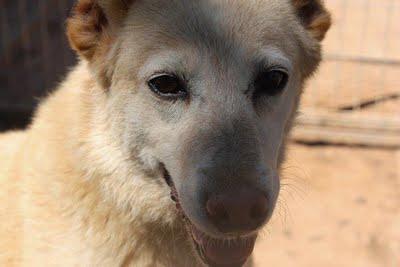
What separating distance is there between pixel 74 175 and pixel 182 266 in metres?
0.62

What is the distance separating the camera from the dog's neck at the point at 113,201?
116 inches

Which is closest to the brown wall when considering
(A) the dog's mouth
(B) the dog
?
(B) the dog

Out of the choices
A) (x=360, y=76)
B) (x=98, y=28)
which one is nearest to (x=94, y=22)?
(x=98, y=28)

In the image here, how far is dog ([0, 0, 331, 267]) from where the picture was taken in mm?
2779

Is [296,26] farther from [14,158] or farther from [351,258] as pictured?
[351,258]

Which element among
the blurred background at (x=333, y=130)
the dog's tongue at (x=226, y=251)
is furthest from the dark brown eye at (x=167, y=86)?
the blurred background at (x=333, y=130)

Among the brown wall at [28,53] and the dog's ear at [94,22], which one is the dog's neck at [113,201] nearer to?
the dog's ear at [94,22]

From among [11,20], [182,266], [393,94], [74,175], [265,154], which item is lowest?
[393,94]

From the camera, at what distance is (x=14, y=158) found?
3.42 m

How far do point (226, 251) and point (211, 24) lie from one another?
3.12ft

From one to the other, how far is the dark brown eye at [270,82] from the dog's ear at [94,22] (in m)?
0.65

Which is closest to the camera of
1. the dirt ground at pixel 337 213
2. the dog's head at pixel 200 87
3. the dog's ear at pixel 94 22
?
the dog's head at pixel 200 87

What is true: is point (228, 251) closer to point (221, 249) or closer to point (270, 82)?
point (221, 249)

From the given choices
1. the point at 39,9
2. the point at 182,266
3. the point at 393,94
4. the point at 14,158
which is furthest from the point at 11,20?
the point at 182,266
